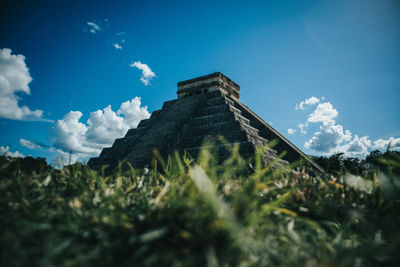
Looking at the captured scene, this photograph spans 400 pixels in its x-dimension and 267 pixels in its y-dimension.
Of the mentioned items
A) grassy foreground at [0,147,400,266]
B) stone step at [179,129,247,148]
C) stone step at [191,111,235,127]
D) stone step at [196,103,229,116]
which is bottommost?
grassy foreground at [0,147,400,266]

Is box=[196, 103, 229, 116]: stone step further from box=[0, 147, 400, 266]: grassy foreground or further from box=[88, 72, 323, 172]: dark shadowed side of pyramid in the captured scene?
box=[0, 147, 400, 266]: grassy foreground

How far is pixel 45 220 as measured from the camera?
1.16 metres

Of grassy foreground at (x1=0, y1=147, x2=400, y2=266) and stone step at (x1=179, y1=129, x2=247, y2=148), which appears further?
stone step at (x1=179, y1=129, x2=247, y2=148)

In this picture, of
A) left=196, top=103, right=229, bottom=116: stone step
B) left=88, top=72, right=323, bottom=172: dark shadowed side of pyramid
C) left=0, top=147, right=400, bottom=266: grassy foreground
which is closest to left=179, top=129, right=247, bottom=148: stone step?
left=88, top=72, right=323, bottom=172: dark shadowed side of pyramid

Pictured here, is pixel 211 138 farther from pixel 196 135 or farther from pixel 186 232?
pixel 186 232

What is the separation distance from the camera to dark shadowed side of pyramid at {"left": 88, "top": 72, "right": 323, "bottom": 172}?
7789 mm

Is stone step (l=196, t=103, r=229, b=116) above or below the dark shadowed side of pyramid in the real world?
above

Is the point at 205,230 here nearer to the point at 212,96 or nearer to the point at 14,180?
the point at 14,180

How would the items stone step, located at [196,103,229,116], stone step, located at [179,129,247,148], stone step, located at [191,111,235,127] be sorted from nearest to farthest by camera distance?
stone step, located at [179,129,247,148]
stone step, located at [191,111,235,127]
stone step, located at [196,103,229,116]

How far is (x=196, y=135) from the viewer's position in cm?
898

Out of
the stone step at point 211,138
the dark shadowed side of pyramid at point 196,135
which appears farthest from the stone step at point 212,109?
the stone step at point 211,138

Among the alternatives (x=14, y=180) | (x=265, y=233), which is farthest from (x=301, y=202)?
(x=14, y=180)

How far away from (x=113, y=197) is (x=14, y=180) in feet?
3.67

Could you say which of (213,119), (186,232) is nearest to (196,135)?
(213,119)
